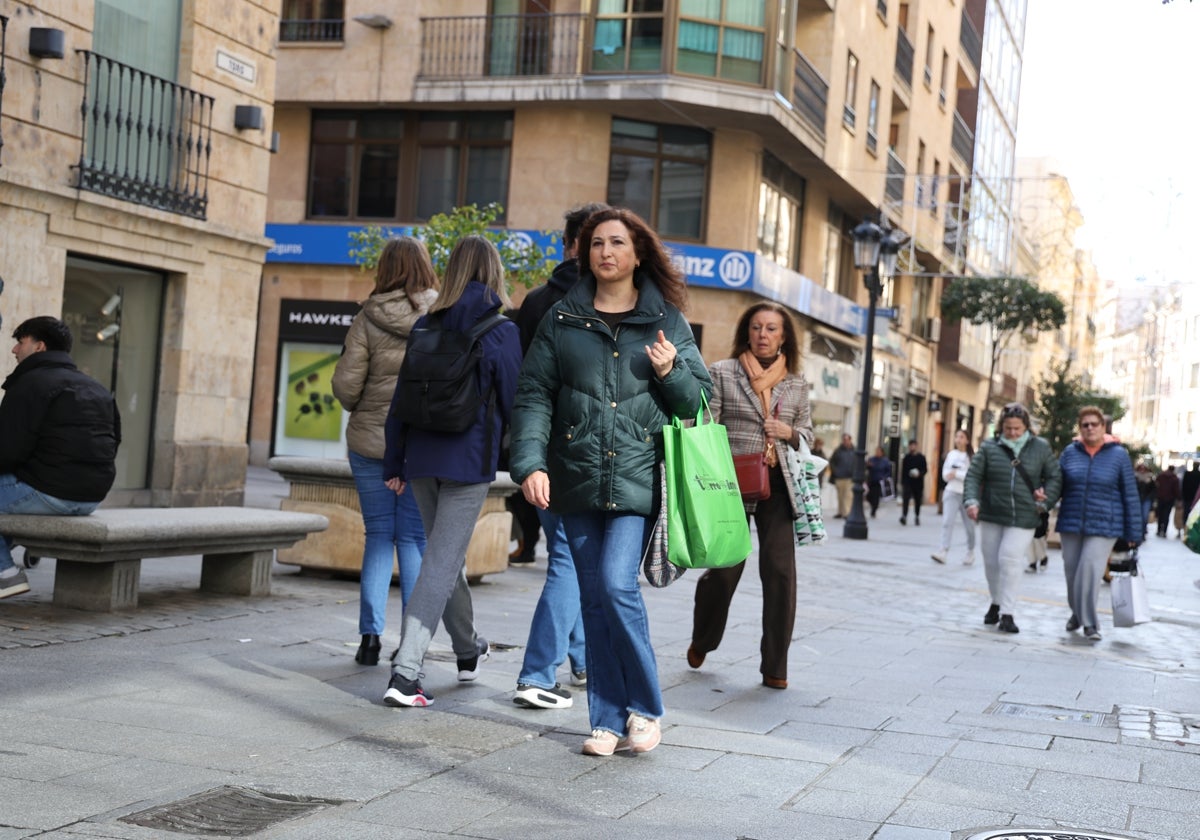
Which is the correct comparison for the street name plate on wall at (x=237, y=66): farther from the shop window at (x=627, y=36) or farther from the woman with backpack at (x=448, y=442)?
the shop window at (x=627, y=36)

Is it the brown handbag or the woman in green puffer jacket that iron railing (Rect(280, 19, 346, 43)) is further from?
the brown handbag

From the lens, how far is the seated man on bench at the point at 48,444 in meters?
8.13

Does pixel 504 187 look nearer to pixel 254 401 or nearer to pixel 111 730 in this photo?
pixel 254 401

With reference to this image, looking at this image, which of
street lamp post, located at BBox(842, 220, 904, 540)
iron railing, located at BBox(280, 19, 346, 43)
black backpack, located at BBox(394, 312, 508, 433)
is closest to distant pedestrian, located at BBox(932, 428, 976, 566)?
street lamp post, located at BBox(842, 220, 904, 540)

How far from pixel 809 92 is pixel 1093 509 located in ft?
65.6

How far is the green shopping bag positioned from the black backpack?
3.49ft

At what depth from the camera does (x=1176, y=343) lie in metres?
109

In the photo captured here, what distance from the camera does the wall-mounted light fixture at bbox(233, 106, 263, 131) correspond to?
15922 millimetres

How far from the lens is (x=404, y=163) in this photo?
2862 centimetres

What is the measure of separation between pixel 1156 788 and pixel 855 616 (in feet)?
20.3

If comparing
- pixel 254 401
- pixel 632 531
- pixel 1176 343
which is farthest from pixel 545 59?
pixel 1176 343

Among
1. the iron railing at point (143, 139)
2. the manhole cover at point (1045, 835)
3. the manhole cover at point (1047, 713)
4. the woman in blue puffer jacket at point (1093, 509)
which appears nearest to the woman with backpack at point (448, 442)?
the manhole cover at point (1045, 835)

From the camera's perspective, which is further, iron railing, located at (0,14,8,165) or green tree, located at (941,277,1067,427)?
green tree, located at (941,277,1067,427)

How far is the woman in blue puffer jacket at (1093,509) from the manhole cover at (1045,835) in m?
6.77
